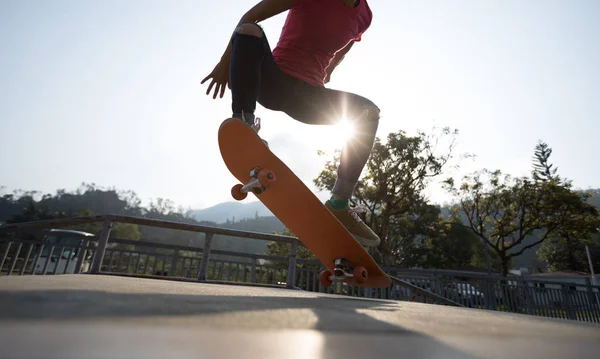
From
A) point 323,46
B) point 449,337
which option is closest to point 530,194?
point 323,46

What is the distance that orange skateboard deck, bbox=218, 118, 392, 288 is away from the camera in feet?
7.22

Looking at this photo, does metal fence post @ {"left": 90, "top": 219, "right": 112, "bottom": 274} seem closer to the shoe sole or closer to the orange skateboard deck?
the orange skateboard deck

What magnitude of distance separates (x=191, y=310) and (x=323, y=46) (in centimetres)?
224

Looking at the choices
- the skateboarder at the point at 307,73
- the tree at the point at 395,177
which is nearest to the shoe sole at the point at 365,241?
the skateboarder at the point at 307,73

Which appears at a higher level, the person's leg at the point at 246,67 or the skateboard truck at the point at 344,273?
the person's leg at the point at 246,67

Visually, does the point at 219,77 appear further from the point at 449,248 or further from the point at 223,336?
the point at 449,248

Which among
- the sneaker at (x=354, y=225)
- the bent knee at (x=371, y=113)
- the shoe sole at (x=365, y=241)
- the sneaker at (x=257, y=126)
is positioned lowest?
the shoe sole at (x=365, y=241)

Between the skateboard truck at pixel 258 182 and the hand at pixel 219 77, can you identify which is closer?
the skateboard truck at pixel 258 182

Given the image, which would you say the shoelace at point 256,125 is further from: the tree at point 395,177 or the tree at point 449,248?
the tree at point 449,248

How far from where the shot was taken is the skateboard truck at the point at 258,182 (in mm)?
2195

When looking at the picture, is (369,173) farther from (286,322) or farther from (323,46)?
(286,322)

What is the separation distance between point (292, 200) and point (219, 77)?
1.30 metres

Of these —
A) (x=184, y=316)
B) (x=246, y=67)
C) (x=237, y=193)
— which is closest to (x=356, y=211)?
(x=237, y=193)

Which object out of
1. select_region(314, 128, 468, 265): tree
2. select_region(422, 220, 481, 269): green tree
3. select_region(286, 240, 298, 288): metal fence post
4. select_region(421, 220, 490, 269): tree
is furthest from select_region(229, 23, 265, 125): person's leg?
select_region(422, 220, 481, 269): green tree
